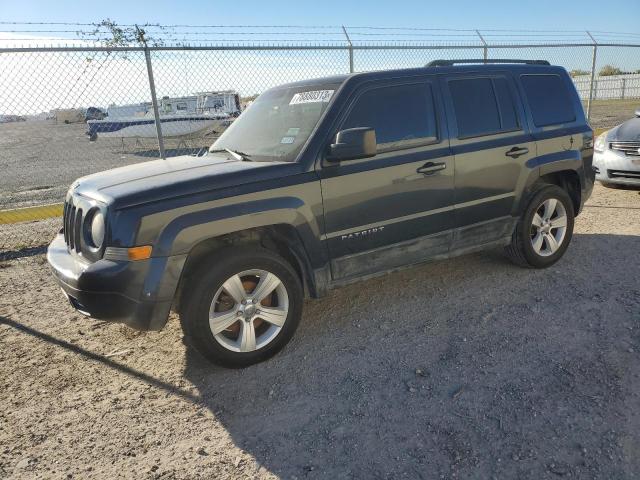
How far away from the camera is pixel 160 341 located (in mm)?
3832

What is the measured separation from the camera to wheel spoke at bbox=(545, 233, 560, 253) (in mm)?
4738

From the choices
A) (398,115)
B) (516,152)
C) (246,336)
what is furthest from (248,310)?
(516,152)

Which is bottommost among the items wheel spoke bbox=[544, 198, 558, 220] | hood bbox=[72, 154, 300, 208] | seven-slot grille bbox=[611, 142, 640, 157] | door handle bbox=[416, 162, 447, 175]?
wheel spoke bbox=[544, 198, 558, 220]

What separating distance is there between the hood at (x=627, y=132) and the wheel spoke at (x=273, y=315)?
6.29 m

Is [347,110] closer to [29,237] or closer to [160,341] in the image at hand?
[160,341]

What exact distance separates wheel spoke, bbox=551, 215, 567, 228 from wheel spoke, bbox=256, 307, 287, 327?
115 inches

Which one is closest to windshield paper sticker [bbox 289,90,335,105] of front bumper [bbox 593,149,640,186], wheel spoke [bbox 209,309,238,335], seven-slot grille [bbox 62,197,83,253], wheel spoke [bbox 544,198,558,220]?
wheel spoke [bbox 209,309,238,335]

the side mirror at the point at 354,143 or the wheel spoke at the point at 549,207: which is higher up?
the side mirror at the point at 354,143

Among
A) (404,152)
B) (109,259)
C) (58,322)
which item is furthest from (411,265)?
(58,322)

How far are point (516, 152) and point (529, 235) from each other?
0.80 m

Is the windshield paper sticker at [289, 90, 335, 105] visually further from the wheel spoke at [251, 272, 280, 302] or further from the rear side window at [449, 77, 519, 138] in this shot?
the wheel spoke at [251, 272, 280, 302]

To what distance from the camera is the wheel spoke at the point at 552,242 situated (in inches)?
187

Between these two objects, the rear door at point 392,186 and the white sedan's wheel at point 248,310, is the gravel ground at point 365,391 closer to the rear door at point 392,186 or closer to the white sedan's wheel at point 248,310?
the white sedan's wheel at point 248,310

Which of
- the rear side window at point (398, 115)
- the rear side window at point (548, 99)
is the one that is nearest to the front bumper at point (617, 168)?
the rear side window at point (548, 99)
